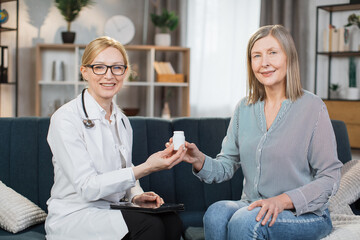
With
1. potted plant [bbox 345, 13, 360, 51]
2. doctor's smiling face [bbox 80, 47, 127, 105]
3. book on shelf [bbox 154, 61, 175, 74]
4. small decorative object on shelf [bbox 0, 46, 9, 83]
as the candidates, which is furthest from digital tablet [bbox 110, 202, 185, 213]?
potted plant [bbox 345, 13, 360, 51]

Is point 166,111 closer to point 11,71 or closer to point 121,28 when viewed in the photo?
point 121,28

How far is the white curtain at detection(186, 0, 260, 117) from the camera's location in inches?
205

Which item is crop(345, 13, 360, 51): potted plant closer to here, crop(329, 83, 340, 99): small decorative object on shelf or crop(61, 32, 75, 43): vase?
crop(329, 83, 340, 99): small decorative object on shelf

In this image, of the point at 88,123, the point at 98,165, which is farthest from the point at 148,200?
the point at 88,123

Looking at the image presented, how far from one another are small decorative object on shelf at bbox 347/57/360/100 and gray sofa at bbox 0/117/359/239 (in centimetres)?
211

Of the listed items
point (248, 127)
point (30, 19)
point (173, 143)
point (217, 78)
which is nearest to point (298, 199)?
point (248, 127)

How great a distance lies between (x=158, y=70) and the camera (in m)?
4.82

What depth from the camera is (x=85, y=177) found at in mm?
1670

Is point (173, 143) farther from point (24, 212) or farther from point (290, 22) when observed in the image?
point (290, 22)

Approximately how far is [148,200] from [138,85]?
133 inches

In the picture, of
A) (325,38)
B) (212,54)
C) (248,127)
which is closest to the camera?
(248,127)

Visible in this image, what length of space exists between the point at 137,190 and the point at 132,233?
33cm

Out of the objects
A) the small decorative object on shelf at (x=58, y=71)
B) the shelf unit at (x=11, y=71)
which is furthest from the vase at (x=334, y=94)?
the shelf unit at (x=11, y=71)

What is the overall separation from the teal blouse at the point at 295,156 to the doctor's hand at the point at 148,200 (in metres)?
0.36
